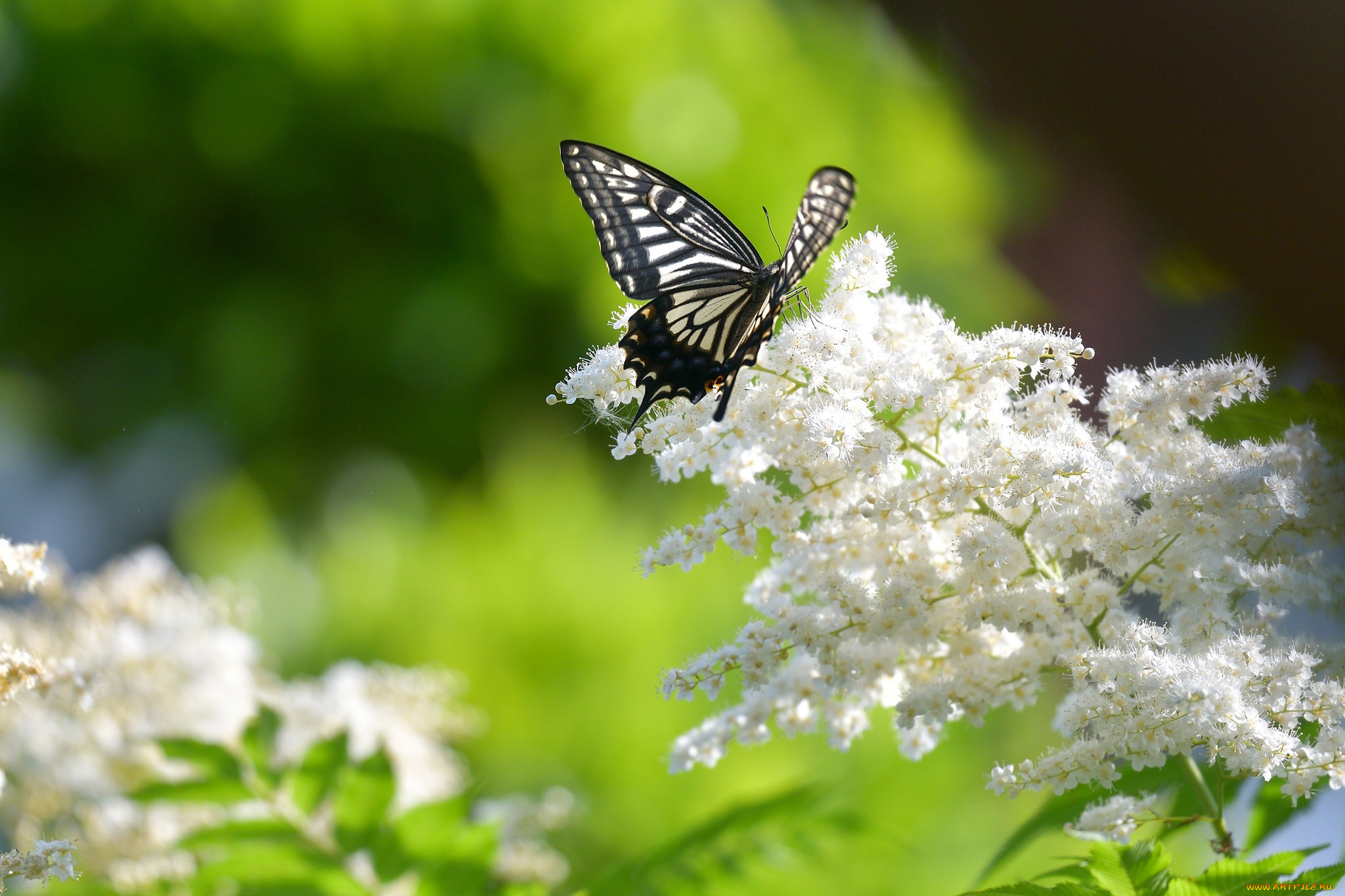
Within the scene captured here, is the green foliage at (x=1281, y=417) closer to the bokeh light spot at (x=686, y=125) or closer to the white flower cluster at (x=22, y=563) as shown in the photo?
the white flower cluster at (x=22, y=563)

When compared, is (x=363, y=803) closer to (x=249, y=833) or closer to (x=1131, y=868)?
(x=249, y=833)

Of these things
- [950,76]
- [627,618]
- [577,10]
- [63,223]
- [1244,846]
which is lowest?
[1244,846]

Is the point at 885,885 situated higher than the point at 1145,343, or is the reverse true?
the point at 1145,343

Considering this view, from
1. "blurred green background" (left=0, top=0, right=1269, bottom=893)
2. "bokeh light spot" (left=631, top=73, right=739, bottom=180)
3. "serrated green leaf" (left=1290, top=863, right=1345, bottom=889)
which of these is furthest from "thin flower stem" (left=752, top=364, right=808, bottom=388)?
"bokeh light spot" (left=631, top=73, right=739, bottom=180)

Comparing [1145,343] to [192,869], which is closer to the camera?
[1145,343]

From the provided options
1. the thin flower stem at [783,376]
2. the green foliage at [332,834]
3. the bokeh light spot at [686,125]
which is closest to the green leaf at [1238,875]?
the thin flower stem at [783,376]

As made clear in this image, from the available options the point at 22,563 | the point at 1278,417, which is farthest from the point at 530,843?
the point at 1278,417

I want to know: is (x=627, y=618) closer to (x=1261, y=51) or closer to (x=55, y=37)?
(x=1261, y=51)

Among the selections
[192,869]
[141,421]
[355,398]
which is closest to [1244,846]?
[192,869]
